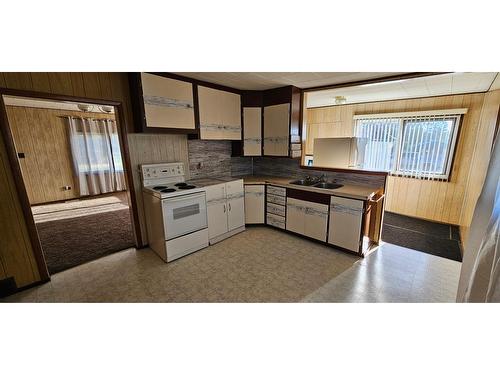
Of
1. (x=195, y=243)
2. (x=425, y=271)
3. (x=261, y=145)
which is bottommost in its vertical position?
(x=425, y=271)

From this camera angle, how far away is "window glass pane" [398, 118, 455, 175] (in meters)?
3.82

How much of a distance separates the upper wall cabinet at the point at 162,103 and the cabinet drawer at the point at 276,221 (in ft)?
6.01

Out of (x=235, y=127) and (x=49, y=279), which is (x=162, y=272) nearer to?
(x=49, y=279)

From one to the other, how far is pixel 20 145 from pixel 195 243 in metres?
4.81

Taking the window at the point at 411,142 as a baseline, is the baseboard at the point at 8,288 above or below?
below

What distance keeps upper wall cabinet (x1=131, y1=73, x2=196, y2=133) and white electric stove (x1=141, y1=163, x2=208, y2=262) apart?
587mm

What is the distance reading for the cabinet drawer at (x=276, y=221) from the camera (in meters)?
3.39

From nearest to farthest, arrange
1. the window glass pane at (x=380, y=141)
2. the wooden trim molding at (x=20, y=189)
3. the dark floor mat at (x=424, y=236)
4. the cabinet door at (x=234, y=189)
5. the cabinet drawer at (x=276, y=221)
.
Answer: the wooden trim molding at (x=20, y=189) → the dark floor mat at (x=424, y=236) → the cabinet door at (x=234, y=189) → the cabinet drawer at (x=276, y=221) → the window glass pane at (x=380, y=141)

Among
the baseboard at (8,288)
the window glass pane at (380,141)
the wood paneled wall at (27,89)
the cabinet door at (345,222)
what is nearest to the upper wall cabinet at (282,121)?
the cabinet door at (345,222)

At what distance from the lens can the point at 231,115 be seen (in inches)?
134

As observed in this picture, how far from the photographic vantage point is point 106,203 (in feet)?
16.6

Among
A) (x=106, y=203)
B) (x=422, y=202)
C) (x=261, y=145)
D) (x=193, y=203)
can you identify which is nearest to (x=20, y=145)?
(x=106, y=203)

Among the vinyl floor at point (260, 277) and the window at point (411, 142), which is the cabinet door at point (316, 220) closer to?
the vinyl floor at point (260, 277)

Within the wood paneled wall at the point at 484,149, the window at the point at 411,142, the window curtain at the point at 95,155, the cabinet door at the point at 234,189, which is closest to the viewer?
the wood paneled wall at the point at 484,149
